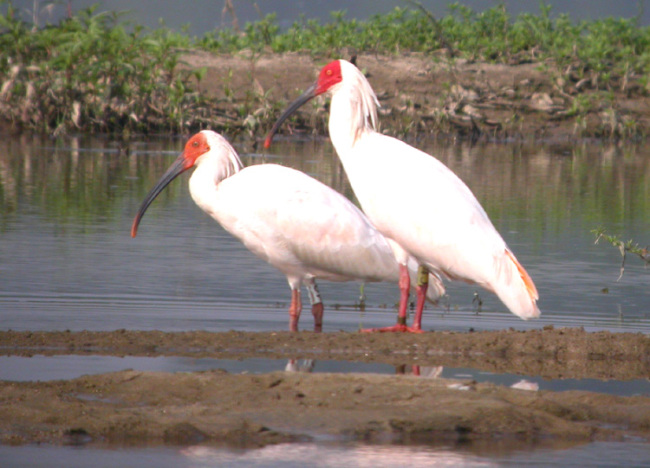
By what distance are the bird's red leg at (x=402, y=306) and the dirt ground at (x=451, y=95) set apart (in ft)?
48.7

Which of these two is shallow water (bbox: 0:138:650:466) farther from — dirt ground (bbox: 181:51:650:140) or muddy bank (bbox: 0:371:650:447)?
dirt ground (bbox: 181:51:650:140)

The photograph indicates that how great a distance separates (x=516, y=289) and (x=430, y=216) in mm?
694

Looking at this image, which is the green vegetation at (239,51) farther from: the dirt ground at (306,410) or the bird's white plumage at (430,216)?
the dirt ground at (306,410)

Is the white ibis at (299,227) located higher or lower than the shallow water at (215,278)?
higher

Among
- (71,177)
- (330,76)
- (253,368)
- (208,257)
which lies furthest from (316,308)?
(71,177)

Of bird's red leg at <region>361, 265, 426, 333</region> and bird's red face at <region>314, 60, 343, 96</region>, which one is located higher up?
bird's red face at <region>314, 60, 343, 96</region>

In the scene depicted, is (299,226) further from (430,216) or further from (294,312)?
(430,216)

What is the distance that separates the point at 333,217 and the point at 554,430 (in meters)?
3.53

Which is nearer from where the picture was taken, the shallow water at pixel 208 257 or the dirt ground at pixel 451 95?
the shallow water at pixel 208 257

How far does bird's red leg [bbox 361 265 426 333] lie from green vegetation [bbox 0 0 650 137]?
14.3m

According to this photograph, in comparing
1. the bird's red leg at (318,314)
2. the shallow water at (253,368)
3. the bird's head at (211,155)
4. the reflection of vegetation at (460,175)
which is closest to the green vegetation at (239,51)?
the reflection of vegetation at (460,175)

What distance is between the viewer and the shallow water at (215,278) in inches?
269

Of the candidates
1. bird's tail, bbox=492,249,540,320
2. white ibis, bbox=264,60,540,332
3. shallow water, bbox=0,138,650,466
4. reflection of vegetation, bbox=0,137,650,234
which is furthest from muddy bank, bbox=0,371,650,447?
reflection of vegetation, bbox=0,137,650,234

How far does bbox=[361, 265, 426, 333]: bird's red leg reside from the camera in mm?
8125
